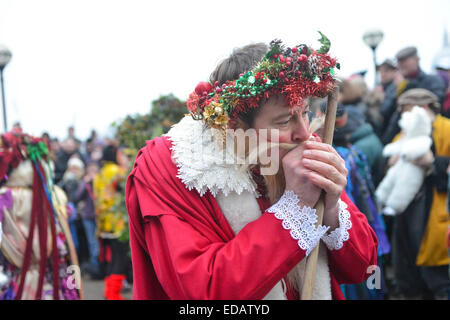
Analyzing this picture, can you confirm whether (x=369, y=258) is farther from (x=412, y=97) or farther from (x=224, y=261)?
(x=412, y=97)

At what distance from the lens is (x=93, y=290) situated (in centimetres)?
740

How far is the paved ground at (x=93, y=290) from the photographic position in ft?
22.0

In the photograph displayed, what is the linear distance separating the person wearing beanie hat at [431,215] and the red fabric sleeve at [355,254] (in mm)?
3451

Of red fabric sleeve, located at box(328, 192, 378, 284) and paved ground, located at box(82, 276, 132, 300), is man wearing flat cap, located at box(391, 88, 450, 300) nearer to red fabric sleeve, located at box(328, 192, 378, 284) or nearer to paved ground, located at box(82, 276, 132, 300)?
red fabric sleeve, located at box(328, 192, 378, 284)

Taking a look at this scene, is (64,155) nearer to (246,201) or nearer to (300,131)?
(246,201)

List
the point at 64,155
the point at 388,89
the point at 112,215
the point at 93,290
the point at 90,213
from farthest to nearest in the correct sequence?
the point at 64,155
the point at 90,213
the point at 112,215
the point at 93,290
the point at 388,89

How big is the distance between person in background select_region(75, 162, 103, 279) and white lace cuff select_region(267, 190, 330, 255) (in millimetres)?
7545

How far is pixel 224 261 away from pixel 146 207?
365 mm

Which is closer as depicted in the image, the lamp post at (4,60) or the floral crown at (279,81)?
the floral crown at (279,81)

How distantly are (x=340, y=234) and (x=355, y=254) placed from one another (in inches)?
4.5

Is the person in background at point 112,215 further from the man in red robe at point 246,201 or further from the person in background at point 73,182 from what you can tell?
the man in red robe at point 246,201
